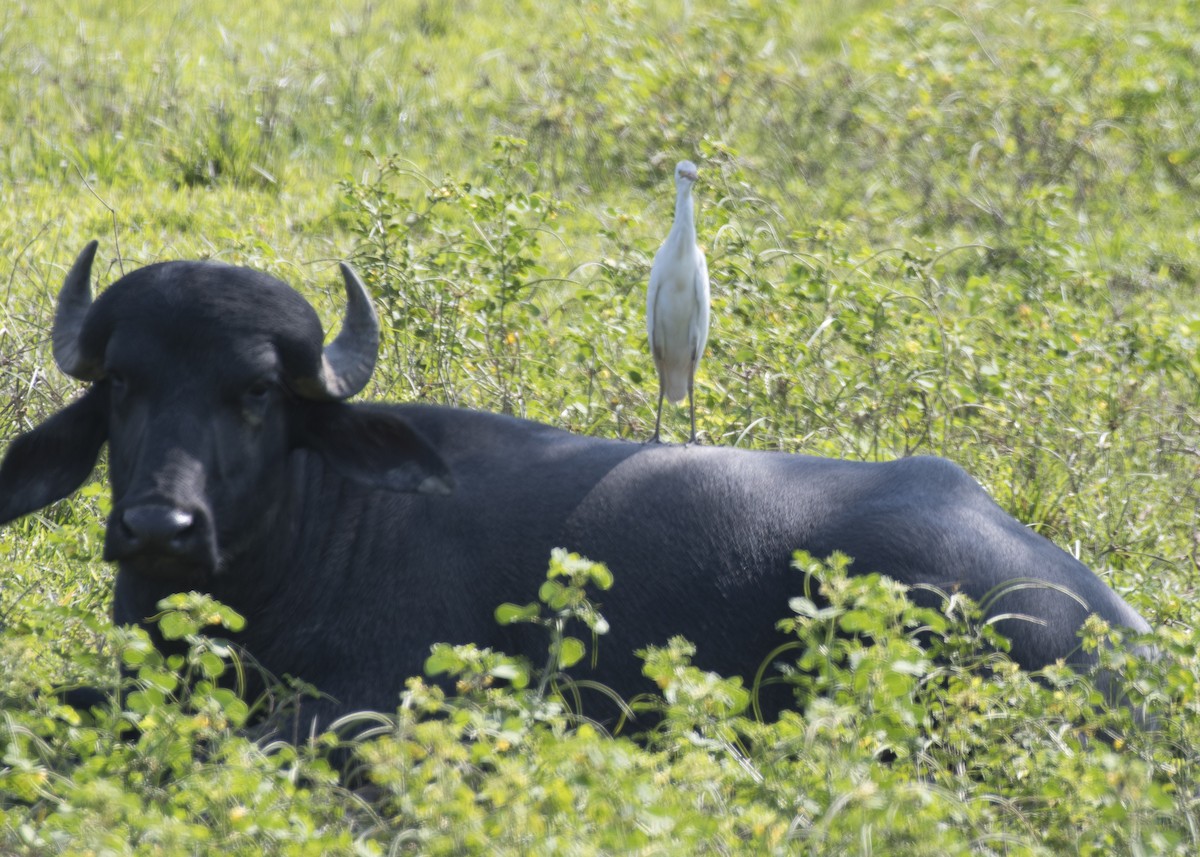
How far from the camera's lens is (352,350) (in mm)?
3797

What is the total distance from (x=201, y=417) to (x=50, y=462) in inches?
22.0

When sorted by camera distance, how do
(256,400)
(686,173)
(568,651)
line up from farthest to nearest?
(686,173), (256,400), (568,651)

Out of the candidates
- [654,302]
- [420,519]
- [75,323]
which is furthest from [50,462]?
[654,302]

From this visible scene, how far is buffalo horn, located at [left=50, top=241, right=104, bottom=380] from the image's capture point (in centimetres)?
356

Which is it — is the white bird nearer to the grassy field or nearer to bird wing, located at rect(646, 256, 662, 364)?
bird wing, located at rect(646, 256, 662, 364)

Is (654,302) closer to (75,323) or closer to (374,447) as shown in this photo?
(374,447)

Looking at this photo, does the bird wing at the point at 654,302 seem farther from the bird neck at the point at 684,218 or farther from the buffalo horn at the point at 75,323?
the buffalo horn at the point at 75,323

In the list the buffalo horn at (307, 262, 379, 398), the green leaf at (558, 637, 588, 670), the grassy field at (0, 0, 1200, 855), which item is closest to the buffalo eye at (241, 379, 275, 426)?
the buffalo horn at (307, 262, 379, 398)

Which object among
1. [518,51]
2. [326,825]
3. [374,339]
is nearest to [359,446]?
[374,339]

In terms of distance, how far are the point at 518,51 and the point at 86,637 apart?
19.9 feet

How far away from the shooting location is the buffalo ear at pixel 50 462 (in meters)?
3.68

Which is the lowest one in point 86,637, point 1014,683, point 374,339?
point 86,637

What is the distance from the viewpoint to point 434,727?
246 centimetres

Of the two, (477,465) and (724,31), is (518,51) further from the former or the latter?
(477,465)
